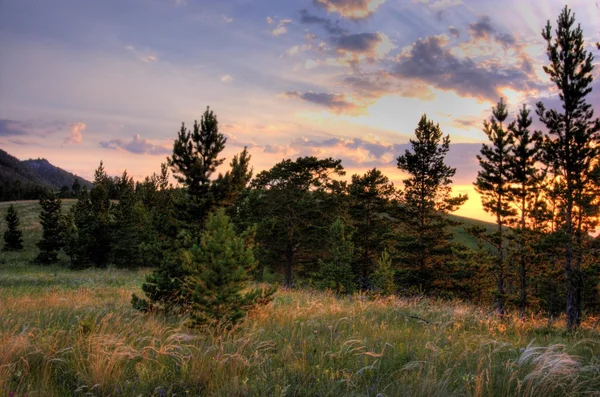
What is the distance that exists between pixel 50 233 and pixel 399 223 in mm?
44852

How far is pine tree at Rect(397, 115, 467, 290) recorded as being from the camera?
108 ft

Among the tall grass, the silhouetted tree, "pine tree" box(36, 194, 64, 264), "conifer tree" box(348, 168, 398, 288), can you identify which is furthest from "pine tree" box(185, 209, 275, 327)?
"pine tree" box(36, 194, 64, 264)

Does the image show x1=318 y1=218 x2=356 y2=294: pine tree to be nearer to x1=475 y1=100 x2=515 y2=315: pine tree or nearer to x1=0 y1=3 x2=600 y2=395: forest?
x1=0 y1=3 x2=600 y2=395: forest

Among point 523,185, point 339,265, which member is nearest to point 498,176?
point 523,185

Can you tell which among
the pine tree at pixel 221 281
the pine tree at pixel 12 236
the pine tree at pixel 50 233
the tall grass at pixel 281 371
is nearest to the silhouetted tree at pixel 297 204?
the pine tree at pixel 221 281

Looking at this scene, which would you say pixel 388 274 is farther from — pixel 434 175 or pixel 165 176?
pixel 165 176

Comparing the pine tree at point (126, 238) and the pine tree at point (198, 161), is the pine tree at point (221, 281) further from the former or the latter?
the pine tree at point (126, 238)

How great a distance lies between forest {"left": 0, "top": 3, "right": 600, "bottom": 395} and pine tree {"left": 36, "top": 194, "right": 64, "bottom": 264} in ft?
0.59

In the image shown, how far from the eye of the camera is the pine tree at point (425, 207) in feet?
108

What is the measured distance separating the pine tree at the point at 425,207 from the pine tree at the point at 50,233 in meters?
43.7

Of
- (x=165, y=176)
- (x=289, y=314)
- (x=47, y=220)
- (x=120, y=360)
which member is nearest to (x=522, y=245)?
(x=289, y=314)

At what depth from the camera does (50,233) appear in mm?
46844

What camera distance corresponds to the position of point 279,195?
3488cm

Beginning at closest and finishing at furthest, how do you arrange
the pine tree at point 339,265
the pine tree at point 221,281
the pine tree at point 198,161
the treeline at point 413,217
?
the pine tree at point 221,281 < the pine tree at point 198,161 < the treeline at point 413,217 < the pine tree at point 339,265
